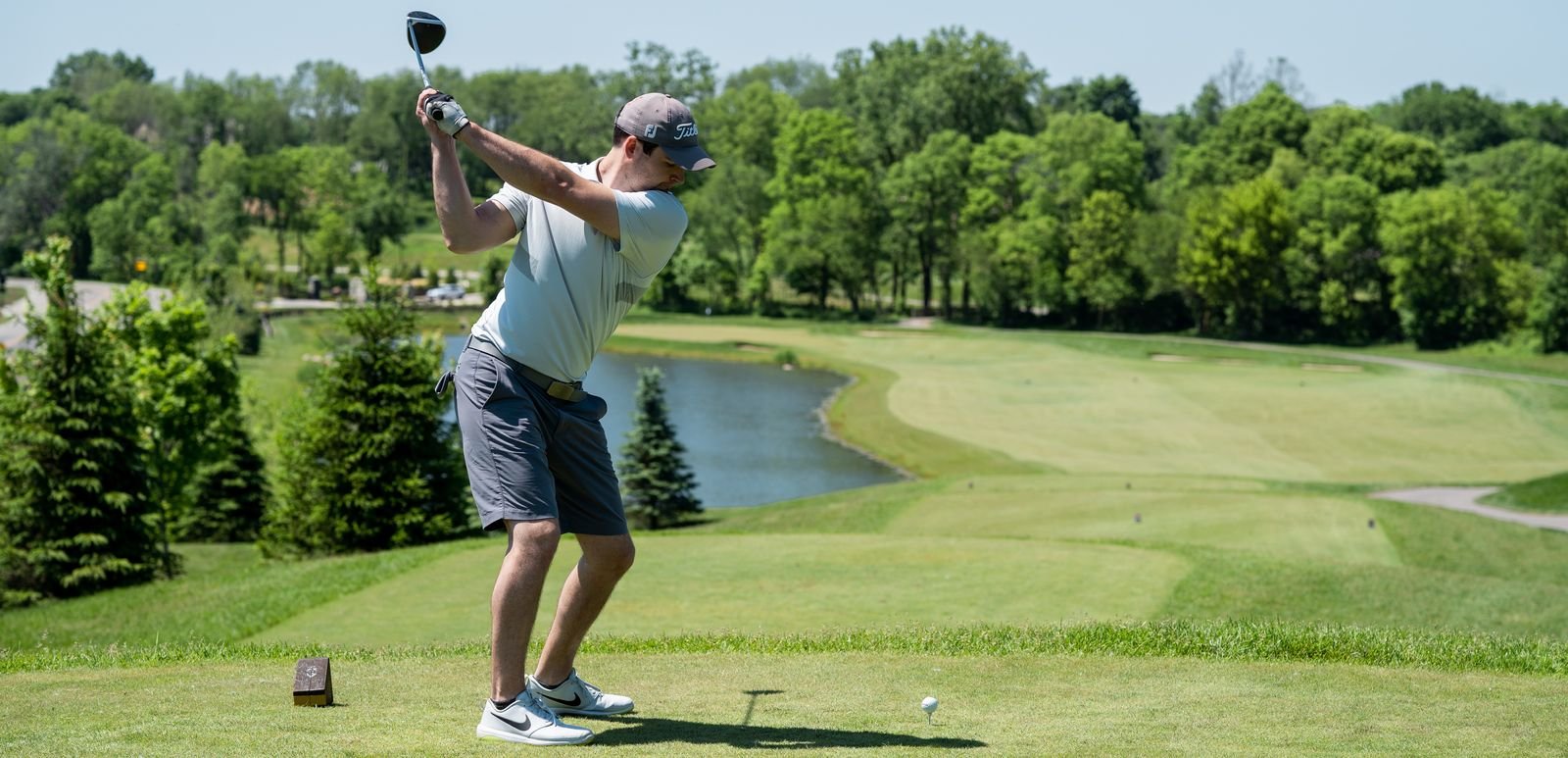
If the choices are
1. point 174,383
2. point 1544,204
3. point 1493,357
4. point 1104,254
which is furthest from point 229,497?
point 1544,204

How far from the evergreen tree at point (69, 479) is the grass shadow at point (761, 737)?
21.2 meters

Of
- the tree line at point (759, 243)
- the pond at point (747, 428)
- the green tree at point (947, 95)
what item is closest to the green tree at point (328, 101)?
the tree line at point (759, 243)

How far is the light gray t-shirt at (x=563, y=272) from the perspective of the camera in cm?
639

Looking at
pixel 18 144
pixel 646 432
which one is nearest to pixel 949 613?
pixel 646 432

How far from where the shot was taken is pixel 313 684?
705 centimetres

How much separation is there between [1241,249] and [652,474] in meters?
59.8

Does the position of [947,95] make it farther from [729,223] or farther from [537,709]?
[537,709]

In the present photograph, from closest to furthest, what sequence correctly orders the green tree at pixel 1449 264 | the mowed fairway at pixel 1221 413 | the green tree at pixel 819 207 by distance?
the mowed fairway at pixel 1221 413
the green tree at pixel 1449 264
the green tree at pixel 819 207

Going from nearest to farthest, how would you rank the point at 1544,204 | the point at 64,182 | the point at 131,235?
the point at 1544,204 < the point at 131,235 < the point at 64,182

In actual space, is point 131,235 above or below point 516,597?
above

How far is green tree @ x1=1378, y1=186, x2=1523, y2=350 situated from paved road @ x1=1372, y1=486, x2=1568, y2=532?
49874 mm

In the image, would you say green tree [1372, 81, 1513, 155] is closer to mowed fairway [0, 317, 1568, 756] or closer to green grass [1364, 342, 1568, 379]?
green grass [1364, 342, 1568, 379]

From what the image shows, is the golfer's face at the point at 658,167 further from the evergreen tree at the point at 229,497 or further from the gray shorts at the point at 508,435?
the evergreen tree at the point at 229,497

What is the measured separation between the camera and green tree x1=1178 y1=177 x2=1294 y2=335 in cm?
8825
